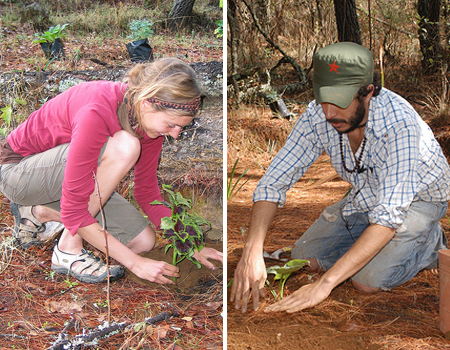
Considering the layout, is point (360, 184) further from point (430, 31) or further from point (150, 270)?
point (430, 31)

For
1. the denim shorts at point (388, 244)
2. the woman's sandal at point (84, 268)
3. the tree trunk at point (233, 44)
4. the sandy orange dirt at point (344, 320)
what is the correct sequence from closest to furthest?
the sandy orange dirt at point (344, 320)
the woman's sandal at point (84, 268)
the denim shorts at point (388, 244)
the tree trunk at point (233, 44)

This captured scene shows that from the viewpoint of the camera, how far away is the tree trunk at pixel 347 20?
→ 4891 millimetres

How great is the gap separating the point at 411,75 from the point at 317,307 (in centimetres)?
479

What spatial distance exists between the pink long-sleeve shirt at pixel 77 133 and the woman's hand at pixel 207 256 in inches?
20.7

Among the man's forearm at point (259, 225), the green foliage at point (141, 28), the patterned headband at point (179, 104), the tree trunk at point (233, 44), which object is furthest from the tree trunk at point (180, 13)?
the tree trunk at point (233, 44)

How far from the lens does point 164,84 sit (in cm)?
173

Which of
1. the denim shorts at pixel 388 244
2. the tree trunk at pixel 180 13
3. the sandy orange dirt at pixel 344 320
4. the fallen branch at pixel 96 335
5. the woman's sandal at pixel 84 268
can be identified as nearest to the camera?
the fallen branch at pixel 96 335

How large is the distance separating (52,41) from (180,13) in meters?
0.65

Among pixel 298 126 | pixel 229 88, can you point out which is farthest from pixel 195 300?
pixel 229 88

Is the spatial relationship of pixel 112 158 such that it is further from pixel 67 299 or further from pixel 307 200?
pixel 307 200

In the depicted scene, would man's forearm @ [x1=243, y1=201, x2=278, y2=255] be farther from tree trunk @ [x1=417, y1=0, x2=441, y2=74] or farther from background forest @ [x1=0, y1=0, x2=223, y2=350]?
tree trunk @ [x1=417, y1=0, x2=441, y2=74]

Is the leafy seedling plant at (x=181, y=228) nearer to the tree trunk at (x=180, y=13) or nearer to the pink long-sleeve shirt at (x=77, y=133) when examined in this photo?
the pink long-sleeve shirt at (x=77, y=133)

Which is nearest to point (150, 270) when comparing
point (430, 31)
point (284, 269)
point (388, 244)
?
point (284, 269)

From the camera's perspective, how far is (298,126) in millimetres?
2146
